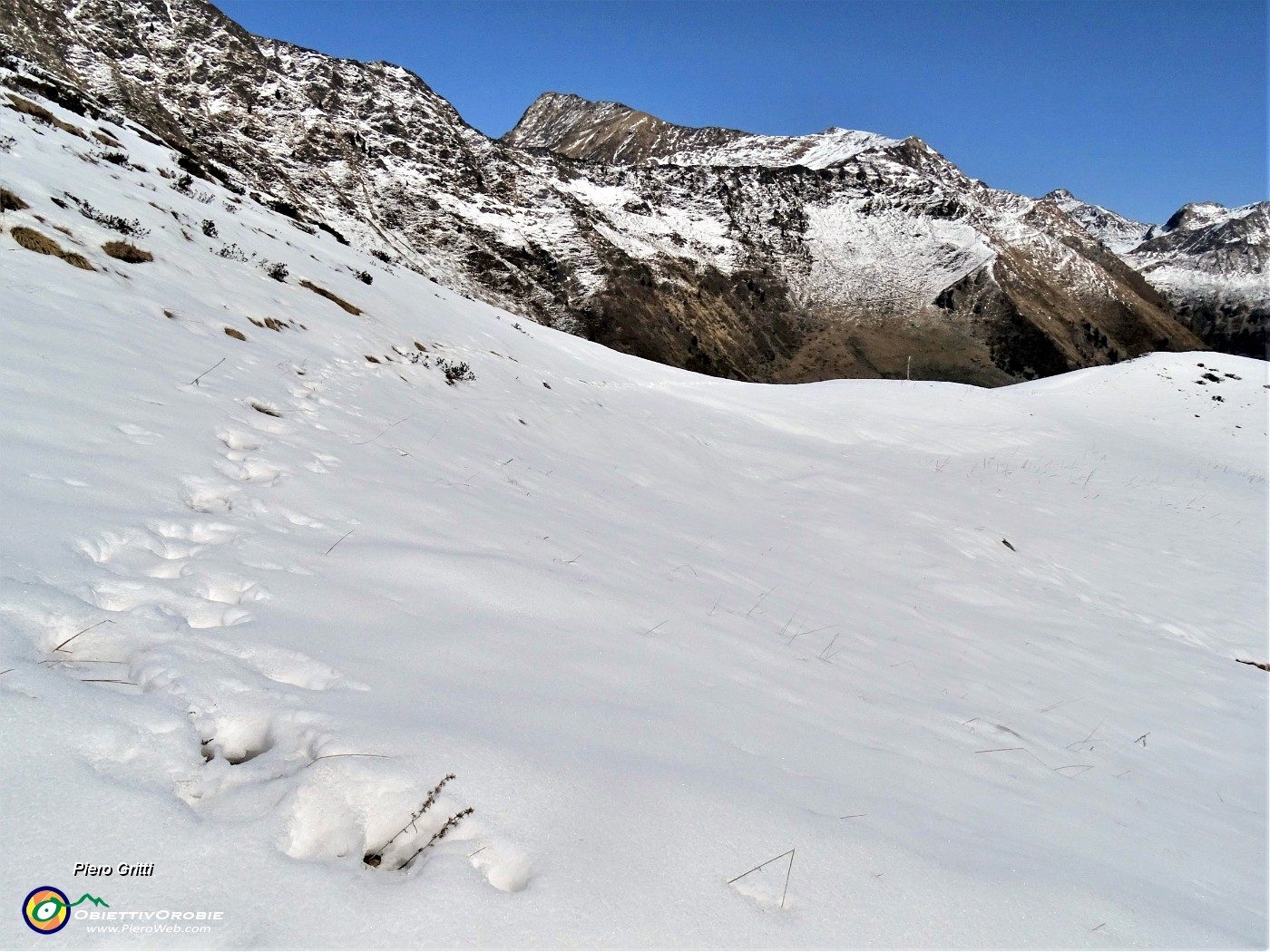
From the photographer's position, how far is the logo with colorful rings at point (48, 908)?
1.16 metres

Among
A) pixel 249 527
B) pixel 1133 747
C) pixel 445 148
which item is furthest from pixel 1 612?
pixel 445 148

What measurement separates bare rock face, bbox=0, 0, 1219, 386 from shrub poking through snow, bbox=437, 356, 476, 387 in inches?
2529

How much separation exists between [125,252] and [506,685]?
7463 mm

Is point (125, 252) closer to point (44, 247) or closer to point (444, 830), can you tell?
point (44, 247)

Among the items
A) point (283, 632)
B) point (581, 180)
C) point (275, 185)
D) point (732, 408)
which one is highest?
point (581, 180)

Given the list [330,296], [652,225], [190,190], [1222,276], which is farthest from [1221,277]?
[190,190]

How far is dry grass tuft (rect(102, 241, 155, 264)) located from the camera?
21.4 ft

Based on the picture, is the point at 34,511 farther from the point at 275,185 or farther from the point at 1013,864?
the point at 275,185

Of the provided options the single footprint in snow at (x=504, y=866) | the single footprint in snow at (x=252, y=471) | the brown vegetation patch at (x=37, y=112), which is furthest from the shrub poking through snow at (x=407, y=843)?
the brown vegetation patch at (x=37, y=112)

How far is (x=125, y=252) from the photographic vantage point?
21.8 feet

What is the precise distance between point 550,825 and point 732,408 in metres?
13.6

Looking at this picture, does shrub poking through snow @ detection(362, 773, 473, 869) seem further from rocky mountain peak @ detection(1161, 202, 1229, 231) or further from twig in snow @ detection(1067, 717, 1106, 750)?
rocky mountain peak @ detection(1161, 202, 1229, 231)

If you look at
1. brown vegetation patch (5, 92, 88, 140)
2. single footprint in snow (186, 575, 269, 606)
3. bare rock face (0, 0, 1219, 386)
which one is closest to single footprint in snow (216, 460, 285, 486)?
single footprint in snow (186, 575, 269, 606)

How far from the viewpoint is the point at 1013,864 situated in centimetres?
207
